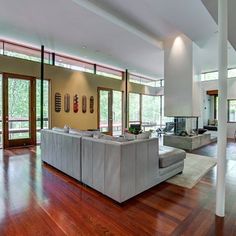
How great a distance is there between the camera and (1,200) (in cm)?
252

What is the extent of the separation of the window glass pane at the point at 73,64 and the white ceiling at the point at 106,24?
0.53 m

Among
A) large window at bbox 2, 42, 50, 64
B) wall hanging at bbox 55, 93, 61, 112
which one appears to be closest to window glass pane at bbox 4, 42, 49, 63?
large window at bbox 2, 42, 50, 64

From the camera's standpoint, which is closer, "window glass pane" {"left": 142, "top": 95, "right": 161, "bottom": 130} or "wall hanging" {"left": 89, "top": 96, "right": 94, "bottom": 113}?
"wall hanging" {"left": 89, "top": 96, "right": 94, "bottom": 113}

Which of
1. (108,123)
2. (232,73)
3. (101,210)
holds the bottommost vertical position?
(101,210)

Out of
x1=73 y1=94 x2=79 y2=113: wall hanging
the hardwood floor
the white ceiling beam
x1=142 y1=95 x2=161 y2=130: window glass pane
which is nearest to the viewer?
the hardwood floor

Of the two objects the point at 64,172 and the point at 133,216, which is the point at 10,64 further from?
the point at 133,216

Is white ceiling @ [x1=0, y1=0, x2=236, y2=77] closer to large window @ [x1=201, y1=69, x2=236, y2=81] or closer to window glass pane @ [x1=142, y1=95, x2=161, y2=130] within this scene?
large window @ [x1=201, y1=69, x2=236, y2=81]

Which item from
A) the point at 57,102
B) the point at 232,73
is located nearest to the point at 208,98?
the point at 232,73

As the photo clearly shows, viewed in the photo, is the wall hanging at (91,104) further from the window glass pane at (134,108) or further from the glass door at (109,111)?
the window glass pane at (134,108)

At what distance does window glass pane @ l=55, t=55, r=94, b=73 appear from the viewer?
7.46 metres

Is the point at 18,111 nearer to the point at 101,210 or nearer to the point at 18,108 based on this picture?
the point at 18,108

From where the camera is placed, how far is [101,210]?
231cm

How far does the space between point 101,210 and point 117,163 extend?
633 mm

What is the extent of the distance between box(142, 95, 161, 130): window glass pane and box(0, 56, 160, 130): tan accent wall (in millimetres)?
3065
